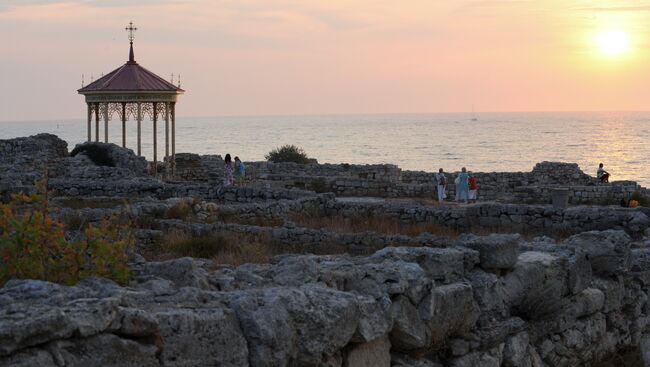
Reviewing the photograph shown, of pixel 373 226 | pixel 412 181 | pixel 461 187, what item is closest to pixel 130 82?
pixel 412 181

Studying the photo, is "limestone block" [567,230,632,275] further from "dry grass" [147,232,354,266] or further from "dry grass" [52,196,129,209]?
"dry grass" [52,196,129,209]

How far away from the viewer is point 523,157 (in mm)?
111062

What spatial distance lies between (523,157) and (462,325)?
105 metres

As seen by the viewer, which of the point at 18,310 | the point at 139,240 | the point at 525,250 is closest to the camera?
the point at 18,310

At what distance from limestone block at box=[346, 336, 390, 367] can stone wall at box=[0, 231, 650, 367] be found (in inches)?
0.4

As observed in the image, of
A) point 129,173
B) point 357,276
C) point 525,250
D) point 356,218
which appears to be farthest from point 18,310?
point 129,173

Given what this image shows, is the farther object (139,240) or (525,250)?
(139,240)

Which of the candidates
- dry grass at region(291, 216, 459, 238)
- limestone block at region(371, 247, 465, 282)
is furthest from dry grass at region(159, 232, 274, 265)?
limestone block at region(371, 247, 465, 282)

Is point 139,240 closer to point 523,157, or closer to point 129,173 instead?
point 129,173

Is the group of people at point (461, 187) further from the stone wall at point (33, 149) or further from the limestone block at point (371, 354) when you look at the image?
the limestone block at point (371, 354)

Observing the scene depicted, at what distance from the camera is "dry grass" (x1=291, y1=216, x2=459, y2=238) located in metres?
18.4

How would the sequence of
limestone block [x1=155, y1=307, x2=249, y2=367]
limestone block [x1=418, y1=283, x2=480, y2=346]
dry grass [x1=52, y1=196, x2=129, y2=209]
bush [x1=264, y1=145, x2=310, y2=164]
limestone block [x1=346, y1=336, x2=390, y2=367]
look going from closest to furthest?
limestone block [x1=155, y1=307, x2=249, y2=367] < limestone block [x1=346, y1=336, x2=390, y2=367] < limestone block [x1=418, y1=283, x2=480, y2=346] < dry grass [x1=52, y1=196, x2=129, y2=209] < bush [x1=264, y1=145, x2=310, y2=164]

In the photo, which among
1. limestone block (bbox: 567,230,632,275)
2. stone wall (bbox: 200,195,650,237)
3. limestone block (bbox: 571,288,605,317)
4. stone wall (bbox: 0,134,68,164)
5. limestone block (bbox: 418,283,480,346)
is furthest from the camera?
stone wall (bbox: 0,134,68,164)

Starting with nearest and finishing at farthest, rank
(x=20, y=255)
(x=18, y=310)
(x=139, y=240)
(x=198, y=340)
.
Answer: (x=18, y=310) → (x=198, y=340) → (x=20, y=255) → (x=139, y=240)
